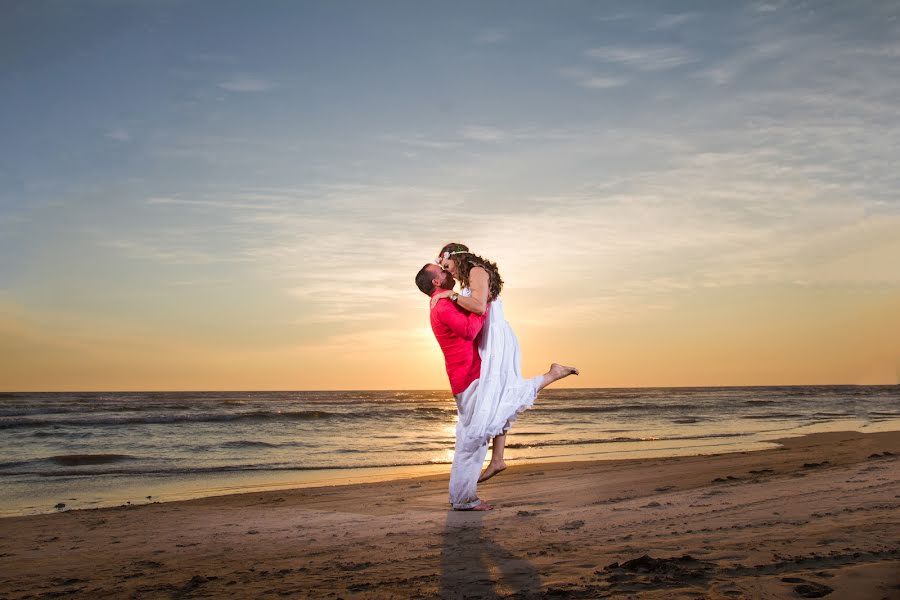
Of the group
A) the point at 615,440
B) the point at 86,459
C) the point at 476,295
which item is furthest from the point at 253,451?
the point at 476,295

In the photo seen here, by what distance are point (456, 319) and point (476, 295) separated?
274mm

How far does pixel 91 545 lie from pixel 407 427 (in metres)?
19.5

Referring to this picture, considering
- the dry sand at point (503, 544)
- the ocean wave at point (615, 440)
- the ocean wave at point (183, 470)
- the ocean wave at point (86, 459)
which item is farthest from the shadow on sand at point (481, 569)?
the ocean wave at point (86, 459)

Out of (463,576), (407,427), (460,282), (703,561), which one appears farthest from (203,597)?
(407,427)

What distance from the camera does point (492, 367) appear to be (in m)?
6.20

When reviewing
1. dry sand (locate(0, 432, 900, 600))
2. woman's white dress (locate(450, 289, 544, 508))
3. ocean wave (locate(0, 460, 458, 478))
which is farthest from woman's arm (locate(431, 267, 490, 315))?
ocean wave (locate(0, 460, 458, 478))

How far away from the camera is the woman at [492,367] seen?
6102 millimetres

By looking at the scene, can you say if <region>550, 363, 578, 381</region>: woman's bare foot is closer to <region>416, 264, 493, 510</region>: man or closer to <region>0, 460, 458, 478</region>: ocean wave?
<region>416, 264, 493, 510</region>: man

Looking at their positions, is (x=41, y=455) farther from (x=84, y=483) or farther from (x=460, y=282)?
(x=460, y=282)

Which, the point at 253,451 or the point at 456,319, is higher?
the point at 456,319

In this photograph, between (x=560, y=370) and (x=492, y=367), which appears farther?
(x=560, y=370)

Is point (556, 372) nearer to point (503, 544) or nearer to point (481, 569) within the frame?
point (503, 544)

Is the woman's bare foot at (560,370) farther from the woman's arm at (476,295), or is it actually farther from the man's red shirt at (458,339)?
the woman's arm at (476,295)

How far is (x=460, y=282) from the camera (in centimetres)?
628
